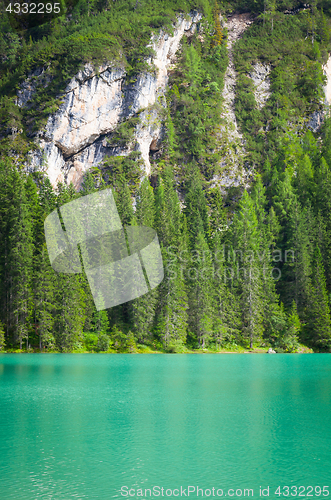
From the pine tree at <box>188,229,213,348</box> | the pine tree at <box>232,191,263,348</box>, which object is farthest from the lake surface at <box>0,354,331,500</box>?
the pine tree at <box>232,191,263,348</box>

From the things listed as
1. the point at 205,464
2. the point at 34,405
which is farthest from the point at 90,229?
the point at 205,464

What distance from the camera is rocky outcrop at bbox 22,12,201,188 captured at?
81875 millimetres

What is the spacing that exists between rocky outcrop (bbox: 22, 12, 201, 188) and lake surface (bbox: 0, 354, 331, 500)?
60257mm

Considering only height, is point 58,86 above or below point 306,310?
above

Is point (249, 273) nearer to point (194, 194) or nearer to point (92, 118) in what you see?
point (194, 194)

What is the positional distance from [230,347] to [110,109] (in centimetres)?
5024

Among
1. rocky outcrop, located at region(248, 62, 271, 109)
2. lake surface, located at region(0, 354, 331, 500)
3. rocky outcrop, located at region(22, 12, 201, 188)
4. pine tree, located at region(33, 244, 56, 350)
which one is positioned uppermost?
rocky outcrop, located at region(248, 62, 271, 109)

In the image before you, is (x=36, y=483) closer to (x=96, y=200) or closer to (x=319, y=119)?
(x=96, y=200)

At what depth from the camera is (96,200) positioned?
63.6 metres

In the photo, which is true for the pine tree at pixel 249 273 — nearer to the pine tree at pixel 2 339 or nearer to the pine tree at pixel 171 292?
the pine tree at pixel 171 292

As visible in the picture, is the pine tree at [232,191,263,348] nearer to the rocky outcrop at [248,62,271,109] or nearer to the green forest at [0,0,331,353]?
the green forest at [0,0,331,353]

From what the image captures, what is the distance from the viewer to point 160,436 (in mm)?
14898

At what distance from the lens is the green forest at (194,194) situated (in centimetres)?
5353

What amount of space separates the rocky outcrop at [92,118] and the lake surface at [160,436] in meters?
60.3
